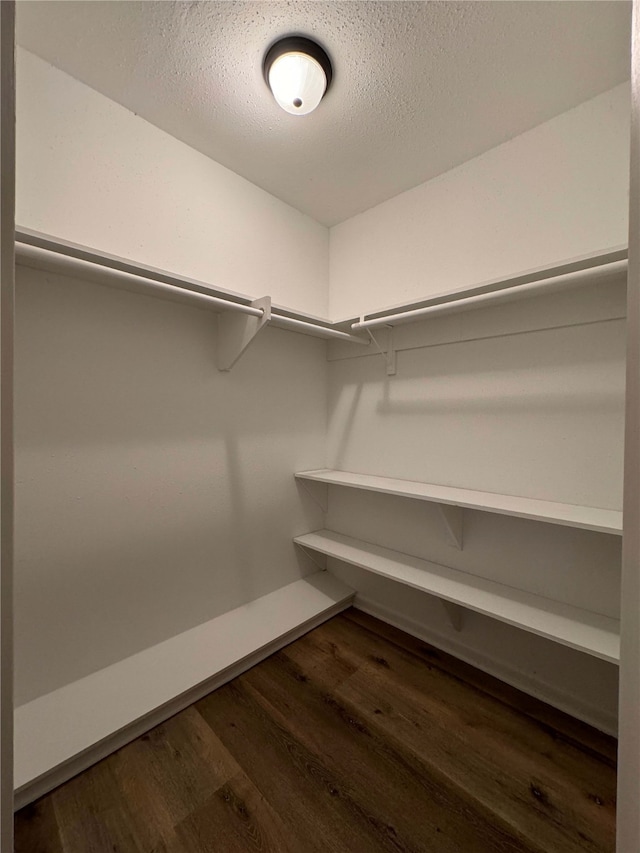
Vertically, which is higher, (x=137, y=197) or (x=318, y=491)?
(x=137, y=197)

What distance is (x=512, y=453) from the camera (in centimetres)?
146

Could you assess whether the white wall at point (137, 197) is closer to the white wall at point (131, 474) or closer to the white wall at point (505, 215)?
the white wall at point (131, 474)

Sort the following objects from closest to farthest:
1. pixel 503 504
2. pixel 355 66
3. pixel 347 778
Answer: pixel 347 778 < pixel 355 66 < pixel 503 504

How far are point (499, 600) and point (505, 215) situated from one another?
1.62 meters

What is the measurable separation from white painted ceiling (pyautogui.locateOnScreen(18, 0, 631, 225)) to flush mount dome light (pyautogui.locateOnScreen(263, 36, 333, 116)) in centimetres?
3

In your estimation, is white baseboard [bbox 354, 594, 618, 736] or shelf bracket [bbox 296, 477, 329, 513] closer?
white baseboard [bbox 354, 594, 618, 736]

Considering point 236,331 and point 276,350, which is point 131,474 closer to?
point 236,331

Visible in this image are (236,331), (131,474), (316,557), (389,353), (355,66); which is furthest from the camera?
(316,557)

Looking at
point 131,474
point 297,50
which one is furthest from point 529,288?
point 131,474

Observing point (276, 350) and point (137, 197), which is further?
point (276, 350)

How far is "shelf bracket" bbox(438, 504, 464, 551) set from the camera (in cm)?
156

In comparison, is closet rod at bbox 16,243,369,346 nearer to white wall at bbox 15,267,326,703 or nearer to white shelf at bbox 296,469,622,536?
white wall at bbox 15,267,326,703

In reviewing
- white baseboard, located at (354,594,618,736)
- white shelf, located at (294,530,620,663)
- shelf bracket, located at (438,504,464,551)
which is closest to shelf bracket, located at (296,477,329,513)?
white shelf, located at (294,530,620,663)

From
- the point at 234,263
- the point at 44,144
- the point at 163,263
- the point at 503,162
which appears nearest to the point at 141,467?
the point at 163,263
